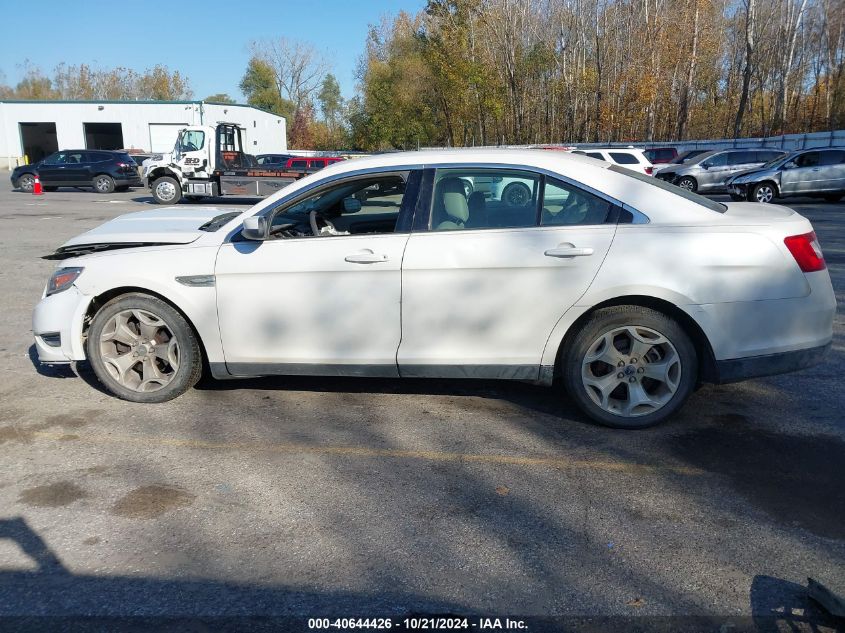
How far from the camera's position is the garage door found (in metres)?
52.7

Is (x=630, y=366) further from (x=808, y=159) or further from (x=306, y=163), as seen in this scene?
(x=306, y=163)

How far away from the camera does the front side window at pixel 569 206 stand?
4387 mm

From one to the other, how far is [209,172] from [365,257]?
64.3ft

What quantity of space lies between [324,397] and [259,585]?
225 cm

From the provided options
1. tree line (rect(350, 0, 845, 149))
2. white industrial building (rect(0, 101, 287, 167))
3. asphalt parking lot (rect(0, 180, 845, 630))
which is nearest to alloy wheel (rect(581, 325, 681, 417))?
asphalt parking lot (rect(0, 180, 845, 630))

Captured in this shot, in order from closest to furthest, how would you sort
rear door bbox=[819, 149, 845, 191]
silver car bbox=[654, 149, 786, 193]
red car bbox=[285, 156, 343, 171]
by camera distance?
rear door bbox=[819, 149, 845, 191] → red car bbox=[285, 156, 343, 171] → silver car bbox=[654, 149, 786, 193]

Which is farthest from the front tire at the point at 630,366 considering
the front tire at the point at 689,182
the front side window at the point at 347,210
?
the front tire at the point at 689,182

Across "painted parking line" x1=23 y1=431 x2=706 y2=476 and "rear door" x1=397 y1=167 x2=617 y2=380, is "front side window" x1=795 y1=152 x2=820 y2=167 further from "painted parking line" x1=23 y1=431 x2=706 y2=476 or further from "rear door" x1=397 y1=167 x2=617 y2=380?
"painted parking line" x1=23 y1=431 x2=706 y2=476

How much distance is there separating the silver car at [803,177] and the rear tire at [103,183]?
23.4 metres

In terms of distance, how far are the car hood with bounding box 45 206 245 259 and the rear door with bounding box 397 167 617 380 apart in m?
1.55

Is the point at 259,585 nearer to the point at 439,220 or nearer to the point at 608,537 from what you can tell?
the point at 608,537

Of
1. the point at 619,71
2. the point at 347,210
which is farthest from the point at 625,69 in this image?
the point at 347,210

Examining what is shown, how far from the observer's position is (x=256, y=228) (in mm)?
4516

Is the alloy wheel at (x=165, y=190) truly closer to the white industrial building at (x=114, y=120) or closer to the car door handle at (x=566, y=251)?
the car door handle at (x=566, y=251)
